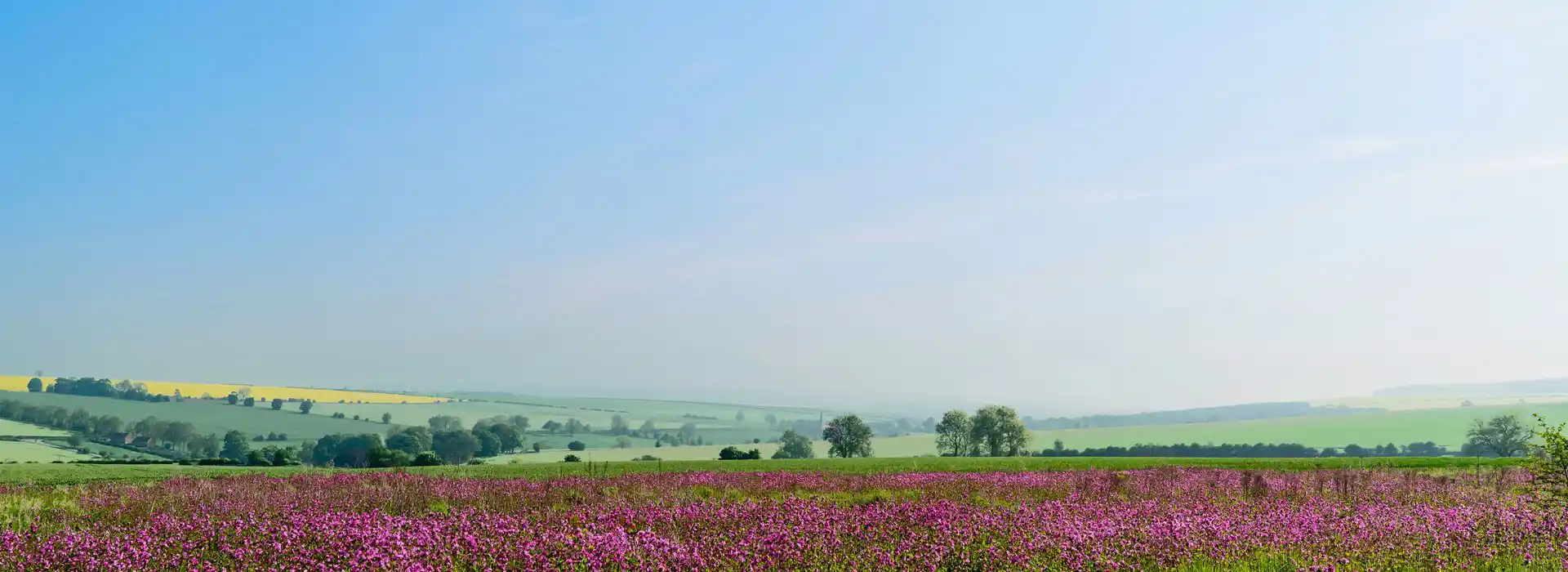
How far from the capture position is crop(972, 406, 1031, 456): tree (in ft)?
269

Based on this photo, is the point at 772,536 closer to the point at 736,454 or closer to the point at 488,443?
the point at 736,454

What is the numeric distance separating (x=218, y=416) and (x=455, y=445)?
115 ft

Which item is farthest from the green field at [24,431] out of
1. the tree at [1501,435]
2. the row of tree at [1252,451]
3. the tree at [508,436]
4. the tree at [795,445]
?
the tree at [1501,435]

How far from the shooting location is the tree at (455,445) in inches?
3125

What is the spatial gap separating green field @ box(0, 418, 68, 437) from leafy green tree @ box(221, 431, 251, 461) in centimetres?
1293

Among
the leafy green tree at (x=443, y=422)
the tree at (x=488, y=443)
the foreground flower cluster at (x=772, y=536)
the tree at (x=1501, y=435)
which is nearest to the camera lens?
the foreground flower cluster at (x=772, y=536)

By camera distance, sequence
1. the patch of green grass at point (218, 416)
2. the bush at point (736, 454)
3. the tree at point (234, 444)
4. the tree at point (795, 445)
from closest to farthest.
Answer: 1. the bush at point (736, 454)
2. the tree at point (234, 444)
3. the patch of green grass at point (218, 416)
4. the tree at point (795, 445)

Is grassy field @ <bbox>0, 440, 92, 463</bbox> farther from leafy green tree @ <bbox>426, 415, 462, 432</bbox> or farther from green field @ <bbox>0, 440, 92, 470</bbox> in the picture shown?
leafy green tree @ <bbox>426, 415, 462, 432</bbox>

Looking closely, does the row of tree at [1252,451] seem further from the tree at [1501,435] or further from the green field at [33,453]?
the green field at [33,453]

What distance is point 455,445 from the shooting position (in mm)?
80938

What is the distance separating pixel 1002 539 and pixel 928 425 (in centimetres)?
15536

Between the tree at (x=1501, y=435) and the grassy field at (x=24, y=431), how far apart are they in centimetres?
12356

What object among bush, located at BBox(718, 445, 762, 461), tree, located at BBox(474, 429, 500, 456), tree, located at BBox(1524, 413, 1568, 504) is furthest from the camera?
tree, located at BBox(474, 429, 500, 456)

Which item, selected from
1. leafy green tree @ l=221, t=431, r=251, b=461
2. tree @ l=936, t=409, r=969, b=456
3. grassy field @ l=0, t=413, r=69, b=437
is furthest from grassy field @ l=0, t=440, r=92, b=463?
tree @ l=936, t=409, r=969, b=456
